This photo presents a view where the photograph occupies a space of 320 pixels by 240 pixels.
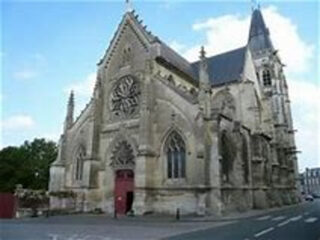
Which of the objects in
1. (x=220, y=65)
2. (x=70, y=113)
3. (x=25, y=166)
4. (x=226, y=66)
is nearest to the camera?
(x=70, y=113)

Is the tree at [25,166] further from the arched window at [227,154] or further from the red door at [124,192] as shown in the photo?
the arched window at [227,154]

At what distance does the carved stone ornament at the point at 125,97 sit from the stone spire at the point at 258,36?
33419mm

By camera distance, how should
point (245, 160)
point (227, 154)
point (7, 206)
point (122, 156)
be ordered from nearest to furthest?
point (7, 206) → point (227, 154) → point (122, 156) → point (245, 160)

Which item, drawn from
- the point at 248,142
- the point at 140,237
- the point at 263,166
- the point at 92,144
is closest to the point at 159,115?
the point at 92,144

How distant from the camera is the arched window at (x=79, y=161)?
2809 cm

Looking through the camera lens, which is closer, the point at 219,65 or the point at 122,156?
the point at 122,156

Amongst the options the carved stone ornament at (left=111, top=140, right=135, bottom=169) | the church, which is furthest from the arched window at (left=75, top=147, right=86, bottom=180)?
the carved stone ornament at (left=111, top=140, right=135, bottom=169)

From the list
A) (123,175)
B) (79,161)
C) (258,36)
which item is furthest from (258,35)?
(123,175)

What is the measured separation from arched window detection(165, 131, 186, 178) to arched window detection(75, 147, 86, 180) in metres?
8.15

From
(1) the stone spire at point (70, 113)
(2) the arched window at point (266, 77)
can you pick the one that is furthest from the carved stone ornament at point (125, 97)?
(2) the arched window at point (266, 77)

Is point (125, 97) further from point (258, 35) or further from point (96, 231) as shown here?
point (258, 35)

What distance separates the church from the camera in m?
22.0

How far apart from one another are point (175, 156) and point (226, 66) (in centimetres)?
1795

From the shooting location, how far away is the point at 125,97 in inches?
1091
